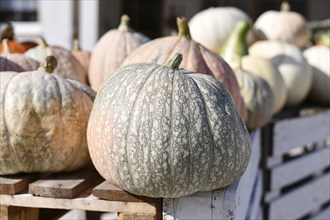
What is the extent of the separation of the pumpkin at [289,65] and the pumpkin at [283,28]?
37 cm

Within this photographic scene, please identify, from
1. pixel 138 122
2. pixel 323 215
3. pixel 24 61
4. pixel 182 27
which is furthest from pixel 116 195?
pixel 323 215

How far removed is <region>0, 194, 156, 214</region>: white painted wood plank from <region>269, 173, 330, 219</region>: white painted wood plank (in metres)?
1.56

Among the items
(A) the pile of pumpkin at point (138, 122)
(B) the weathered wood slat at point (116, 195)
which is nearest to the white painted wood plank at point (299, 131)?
(A) the pile of pumpkin at point (138, 122)

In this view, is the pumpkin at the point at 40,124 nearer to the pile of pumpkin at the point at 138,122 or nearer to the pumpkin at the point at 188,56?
the pile of pumpkin at the point at 138,122

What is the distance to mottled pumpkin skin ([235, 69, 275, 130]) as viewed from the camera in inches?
97.3

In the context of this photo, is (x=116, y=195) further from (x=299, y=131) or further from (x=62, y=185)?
(x=299, y=131)

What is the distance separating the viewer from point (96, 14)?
6.52 metres

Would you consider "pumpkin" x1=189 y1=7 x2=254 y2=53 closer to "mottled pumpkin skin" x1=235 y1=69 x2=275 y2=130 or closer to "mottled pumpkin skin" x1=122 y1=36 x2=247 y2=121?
"mottled pumpkin skin" x1=235 y1=69 x2=275 y2=130

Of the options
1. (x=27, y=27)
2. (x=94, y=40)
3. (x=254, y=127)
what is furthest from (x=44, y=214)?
(x=27, y=27)

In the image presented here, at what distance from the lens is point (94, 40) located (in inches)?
259

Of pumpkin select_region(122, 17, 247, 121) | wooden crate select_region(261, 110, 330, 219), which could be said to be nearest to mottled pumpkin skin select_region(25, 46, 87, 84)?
pumpkin select_region(122, 17, 247, 121)

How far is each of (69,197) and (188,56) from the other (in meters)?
0.65

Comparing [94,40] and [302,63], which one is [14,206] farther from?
[94,40]

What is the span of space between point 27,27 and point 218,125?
705cm
